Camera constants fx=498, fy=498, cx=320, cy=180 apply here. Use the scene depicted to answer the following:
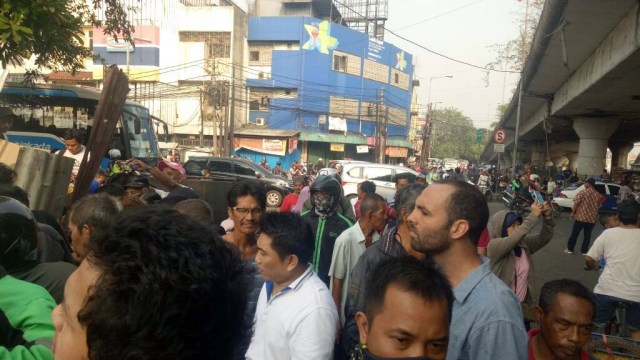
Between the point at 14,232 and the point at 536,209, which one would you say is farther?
the point at 536,209

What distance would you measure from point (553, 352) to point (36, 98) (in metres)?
15.5

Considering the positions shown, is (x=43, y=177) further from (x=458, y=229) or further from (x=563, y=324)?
(x=563, y=324)

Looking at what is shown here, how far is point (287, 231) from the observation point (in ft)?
9.52

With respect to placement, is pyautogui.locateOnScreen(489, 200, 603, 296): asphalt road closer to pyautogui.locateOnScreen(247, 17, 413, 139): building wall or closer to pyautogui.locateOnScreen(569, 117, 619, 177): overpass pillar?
pyautogui.locateOnScreen(569, 117, 619, 177): overpass pillar

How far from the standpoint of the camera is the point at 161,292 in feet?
3.36

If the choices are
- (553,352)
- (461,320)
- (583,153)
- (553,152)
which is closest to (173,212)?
(461,320)

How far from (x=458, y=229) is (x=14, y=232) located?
Answer: 203 cm

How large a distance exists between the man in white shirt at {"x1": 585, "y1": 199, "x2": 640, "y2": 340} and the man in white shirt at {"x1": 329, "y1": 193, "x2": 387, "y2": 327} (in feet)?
7.89

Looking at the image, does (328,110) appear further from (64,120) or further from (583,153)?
(64,120)

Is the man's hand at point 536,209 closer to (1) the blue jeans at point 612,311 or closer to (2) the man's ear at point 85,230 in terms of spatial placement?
(1) the blue jeans at point 612,311

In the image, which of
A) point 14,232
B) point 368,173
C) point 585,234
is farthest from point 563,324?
point 368,173

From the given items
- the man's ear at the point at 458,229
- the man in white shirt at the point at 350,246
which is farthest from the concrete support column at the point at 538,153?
the man's ear at the point at 458,229

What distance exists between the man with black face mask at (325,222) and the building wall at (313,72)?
33.7 metres

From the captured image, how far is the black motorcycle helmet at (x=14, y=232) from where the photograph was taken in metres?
2.09
